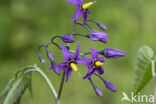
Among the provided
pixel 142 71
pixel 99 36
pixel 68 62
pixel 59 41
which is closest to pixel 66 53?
pixel 68 62

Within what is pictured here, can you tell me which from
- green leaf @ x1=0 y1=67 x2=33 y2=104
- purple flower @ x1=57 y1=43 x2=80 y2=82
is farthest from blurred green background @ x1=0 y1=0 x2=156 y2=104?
purple flower @ x1=57 y1=43 x2=80 y2=82

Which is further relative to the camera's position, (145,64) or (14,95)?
(14,95)

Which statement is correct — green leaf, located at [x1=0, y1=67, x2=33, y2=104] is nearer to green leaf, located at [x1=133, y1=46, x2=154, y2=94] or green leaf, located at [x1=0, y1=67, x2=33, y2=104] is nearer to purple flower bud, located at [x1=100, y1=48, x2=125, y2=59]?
purple flower bud, located at [x1=100, y1=48, x2=125, y2=59]

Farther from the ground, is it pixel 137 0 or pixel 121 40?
pixel 137 0

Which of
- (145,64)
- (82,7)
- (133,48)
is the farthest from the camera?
(133,48)

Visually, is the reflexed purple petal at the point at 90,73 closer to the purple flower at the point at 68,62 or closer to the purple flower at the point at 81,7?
the purple flower at the point at 68,62

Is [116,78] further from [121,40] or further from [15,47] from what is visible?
[15,47]

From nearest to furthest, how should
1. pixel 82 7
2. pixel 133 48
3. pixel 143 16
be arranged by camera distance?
pixel 82 7, pixel 133 48, pixel 143 16

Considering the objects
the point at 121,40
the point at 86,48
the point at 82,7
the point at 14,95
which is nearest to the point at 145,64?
the point at 82,7
